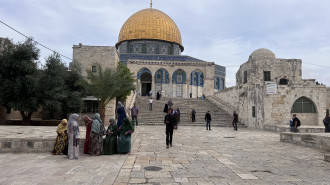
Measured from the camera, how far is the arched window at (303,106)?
14523mm

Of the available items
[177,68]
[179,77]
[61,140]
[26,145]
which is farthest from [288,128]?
[177,68]

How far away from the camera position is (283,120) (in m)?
14.4

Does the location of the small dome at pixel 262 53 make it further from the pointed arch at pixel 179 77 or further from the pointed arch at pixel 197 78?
the pointed arch at pixel 179 77

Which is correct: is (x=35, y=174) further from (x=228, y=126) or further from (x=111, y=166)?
(x=228, y=126)

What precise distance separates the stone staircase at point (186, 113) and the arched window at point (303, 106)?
4151 mm

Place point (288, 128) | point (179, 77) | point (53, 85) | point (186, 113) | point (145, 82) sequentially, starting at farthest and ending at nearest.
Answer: point (145, 82) < point (179, 77) < point (186, 113) < point (53, 85) < point (288, 128)

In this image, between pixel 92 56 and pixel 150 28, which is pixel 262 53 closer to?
pixel 92 56

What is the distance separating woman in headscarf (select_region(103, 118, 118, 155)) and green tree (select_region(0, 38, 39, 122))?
28.7ft

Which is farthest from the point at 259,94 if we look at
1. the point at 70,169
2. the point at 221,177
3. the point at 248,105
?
the point at 70,169

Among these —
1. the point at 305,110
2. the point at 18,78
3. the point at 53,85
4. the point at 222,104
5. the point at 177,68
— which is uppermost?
the point at 177,68

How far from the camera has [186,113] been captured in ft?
59.7

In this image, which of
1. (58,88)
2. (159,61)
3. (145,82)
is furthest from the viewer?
(145,82)

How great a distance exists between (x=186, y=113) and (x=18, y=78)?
451 inches

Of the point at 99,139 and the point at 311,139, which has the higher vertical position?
the point at 99,139
